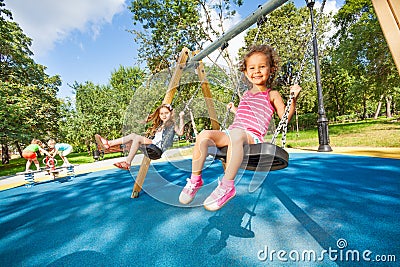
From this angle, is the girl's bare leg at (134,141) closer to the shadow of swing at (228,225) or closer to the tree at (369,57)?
the shadow of swing at (228,225)

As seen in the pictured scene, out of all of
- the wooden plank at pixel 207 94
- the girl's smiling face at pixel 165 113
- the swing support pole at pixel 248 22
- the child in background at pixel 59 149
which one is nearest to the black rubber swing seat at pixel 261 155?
the swing support pole at pixel 248 22

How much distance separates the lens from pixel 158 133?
3039 millimetres

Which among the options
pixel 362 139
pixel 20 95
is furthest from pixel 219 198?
pixel 20 95

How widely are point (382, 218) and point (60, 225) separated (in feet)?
10.6

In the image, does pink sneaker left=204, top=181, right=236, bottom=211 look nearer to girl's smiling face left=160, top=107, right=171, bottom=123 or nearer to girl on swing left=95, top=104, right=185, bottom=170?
girl on swing left=95, top=104, right=185, bottom=170

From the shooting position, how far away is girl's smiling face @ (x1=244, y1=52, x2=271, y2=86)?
5.85 ft

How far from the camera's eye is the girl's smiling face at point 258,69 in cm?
178

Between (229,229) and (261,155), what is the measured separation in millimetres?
1031

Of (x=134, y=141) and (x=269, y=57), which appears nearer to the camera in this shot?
(x=269, y=57)

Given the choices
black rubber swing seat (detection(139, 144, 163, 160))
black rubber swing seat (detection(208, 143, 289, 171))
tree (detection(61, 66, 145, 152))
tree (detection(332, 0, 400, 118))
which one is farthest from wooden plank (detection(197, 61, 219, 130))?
tree (detection(332, 0, 400, 118))

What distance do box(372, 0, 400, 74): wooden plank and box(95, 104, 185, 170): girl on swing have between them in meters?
2.28

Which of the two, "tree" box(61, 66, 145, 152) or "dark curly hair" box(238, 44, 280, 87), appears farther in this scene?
"tree" box(61, 66, 145, 152)

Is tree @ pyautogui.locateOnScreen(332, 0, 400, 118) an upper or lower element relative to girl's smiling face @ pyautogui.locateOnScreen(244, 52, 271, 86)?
upper

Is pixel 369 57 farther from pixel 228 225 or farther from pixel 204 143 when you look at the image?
pixel 204 143
